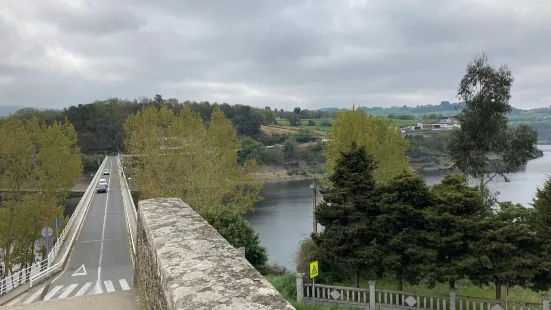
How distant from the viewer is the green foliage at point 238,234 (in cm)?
1739

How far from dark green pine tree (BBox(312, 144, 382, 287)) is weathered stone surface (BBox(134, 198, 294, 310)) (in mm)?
9498

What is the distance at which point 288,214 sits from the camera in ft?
146

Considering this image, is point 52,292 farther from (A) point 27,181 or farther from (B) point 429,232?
(B) point 429,232

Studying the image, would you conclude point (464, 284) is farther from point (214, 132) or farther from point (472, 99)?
point (214, 132)

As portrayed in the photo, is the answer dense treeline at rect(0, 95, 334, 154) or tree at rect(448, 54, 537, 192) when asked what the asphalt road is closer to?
tree at rect(448, 54, 537, 192)

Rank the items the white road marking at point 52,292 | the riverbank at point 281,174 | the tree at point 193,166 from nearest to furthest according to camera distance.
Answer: the white road marking at point 52,292, the tree at point 193,166, the riverbank at point 281,174

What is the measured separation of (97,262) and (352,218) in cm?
1216

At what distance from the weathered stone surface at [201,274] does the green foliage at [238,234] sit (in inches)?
498

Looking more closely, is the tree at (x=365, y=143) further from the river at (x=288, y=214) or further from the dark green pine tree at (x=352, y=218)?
the dark green pine tree at (x=352, y=218)

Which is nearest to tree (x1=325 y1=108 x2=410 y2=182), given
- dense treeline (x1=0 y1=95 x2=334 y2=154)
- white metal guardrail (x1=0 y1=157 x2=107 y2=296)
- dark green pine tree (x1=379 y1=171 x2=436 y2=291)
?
dark green pine tree (x1=379 y1=171 x2=436 y2=291)

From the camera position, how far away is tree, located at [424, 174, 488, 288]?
12.3 metres

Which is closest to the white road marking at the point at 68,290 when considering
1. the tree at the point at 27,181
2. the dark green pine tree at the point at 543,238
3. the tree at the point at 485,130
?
the tree at the point at 27,181

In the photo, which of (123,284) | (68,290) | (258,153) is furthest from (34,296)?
(258,153)

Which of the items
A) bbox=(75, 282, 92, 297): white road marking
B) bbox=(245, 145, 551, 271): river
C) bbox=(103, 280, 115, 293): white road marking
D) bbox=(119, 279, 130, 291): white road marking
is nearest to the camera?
bbox=(75, 282, 92, 297): white road marking
